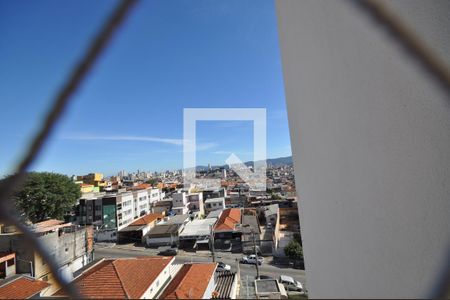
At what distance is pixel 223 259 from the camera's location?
1057 cm

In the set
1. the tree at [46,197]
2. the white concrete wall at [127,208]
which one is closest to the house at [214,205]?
the white concrete wall at [127,208]

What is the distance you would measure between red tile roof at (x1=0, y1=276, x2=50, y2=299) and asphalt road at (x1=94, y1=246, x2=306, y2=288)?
5076mm

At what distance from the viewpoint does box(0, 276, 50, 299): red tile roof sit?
4.61 metres

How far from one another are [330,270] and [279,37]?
0.53 metres

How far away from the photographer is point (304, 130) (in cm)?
52

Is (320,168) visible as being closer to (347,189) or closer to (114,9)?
(347,189)

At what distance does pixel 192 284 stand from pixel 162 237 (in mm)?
9369

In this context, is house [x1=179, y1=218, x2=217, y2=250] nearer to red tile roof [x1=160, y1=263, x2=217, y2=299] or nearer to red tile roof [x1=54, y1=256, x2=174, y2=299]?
red tile roof [x1=160, y1=263, x2=217, y2=299]

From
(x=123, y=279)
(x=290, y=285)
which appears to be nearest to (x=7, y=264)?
(x=123, y=279)

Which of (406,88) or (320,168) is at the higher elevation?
(406,88)

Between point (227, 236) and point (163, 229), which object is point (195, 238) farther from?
point (163, 229)

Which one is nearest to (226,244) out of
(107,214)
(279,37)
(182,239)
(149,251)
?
(182,239)

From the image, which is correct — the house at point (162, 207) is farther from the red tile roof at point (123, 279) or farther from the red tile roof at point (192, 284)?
the red tile roof at point (123, 279)

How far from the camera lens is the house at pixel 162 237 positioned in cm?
1298
